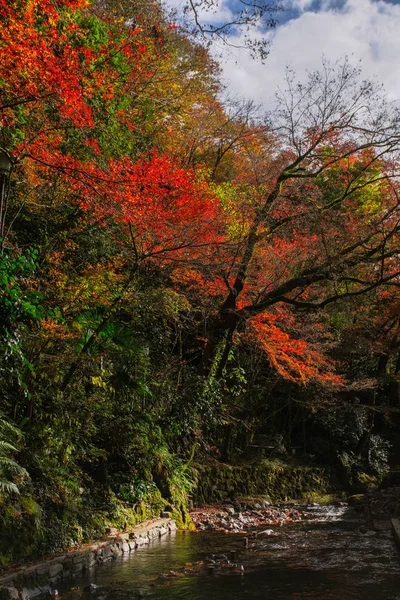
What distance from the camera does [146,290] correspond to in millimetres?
12500

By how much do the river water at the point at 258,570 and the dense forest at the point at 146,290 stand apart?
3.60ft

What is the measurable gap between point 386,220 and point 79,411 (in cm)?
929

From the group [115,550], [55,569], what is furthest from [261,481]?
[55,569]

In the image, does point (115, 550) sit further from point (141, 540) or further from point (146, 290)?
point (146, 290)

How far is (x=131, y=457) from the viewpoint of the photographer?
432 inches

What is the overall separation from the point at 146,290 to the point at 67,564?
21.5 ft

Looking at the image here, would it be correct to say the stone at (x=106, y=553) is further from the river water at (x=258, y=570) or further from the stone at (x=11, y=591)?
the stone at (x=11, y=591)

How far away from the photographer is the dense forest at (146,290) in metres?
8.99

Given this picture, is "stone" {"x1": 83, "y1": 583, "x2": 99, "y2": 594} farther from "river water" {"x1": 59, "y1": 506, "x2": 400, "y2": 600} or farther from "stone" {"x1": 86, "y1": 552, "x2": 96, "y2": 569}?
"stone" {"x1": 86, "y1": 552, "x2": 96, "y2": 569}

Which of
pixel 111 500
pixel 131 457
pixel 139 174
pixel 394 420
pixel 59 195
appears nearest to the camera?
pixel 111 500

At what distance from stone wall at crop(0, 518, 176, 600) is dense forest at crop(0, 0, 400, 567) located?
34 centimetres

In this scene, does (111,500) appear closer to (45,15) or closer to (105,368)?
(105,368)

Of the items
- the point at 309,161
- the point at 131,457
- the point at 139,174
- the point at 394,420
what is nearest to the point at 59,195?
the point at 139,174

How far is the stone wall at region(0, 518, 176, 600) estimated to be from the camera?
6121mm
